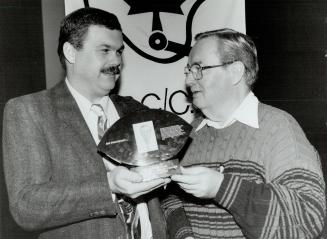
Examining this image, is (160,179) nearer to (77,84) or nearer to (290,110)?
(77,84)

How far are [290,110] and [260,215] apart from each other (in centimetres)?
190

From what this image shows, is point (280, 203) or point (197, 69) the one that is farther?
point (197, 69)

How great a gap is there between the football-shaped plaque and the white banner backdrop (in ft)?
4.01

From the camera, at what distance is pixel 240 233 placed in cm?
151

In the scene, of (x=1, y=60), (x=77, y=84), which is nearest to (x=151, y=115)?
(x=77, y=84)

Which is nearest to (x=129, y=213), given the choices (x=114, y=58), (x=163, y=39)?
(x=114, y=58)

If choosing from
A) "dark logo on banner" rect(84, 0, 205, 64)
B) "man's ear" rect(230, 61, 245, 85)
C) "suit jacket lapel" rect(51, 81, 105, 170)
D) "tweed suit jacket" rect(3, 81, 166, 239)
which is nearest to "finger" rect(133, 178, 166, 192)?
"tweed suit jacket" rect(3, 81, 166, 239)

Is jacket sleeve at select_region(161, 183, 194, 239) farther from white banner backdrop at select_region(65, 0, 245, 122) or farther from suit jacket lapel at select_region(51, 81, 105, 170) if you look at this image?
white banner backdrop at select_region(65, 0, 245, 122)

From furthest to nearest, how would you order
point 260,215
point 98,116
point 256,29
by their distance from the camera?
point 256,29 < point 98,116 < point 260,215

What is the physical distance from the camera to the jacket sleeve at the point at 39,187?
1.40 metres

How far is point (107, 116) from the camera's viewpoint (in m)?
1.83

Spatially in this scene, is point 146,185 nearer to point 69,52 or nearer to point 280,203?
point 280,203

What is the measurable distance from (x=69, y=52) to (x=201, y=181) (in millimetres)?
920

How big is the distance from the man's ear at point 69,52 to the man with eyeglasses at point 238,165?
0.54 metres
